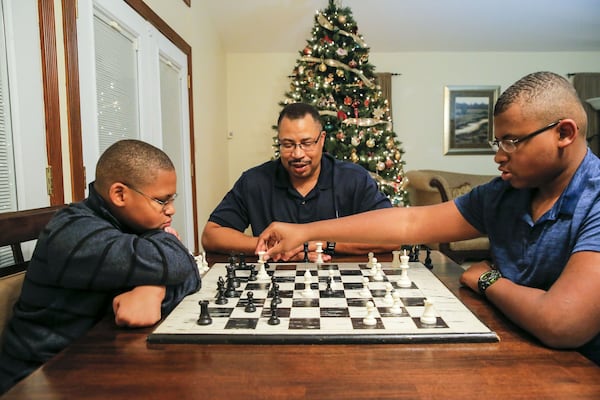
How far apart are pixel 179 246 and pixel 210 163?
4.10 meters

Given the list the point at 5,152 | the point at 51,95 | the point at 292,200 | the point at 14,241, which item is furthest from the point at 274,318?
the point at 51,95

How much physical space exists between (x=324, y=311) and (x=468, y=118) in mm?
6093

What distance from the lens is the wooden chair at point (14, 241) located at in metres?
1.16

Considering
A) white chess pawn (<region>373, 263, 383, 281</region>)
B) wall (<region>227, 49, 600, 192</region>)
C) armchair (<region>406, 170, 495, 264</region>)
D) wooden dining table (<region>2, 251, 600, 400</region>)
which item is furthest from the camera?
wall (<region>227, 49, 600, 192</region>)

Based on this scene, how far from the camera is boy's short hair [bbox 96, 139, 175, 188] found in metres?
1.23

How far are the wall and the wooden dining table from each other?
5.54 metres

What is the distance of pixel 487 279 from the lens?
1.20 metres

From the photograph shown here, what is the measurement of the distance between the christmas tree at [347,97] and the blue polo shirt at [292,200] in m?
2.32

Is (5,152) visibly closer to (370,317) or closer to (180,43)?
(370,317)

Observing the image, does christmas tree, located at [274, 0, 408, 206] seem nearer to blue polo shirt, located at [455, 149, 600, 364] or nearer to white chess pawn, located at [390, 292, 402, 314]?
blue polo shirt, located at [455, 149, 600, 364]

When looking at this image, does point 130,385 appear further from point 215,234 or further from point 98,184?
point 215,234

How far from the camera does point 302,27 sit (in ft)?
18.9

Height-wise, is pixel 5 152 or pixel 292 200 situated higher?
pixel 5 152

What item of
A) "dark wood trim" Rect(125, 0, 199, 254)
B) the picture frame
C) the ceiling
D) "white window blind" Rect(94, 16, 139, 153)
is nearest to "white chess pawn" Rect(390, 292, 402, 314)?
"white window blind" Rect(94, 16, 139, 153)
